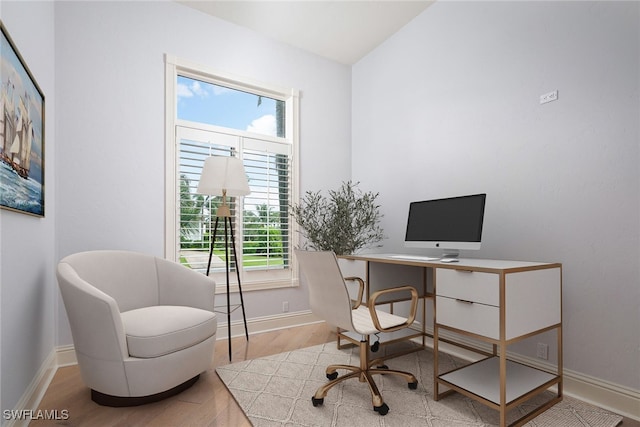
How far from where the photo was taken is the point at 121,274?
97.2 inches

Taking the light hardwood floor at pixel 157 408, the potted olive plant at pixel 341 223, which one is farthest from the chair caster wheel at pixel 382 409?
the potted olive plant at pixel 341 223

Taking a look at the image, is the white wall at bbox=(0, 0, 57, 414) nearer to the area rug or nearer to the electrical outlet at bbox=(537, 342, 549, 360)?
the area rug

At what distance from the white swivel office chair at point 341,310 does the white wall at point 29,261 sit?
1.46 meters

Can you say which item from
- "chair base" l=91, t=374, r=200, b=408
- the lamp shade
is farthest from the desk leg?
the lamp shade

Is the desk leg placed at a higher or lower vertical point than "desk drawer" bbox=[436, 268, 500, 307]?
lower

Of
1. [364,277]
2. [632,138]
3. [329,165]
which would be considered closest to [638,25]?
[632,138]

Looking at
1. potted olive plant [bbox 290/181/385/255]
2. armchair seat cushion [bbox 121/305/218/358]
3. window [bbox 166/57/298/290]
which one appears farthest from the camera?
potted olive plant [bbox 290/181/385/255]

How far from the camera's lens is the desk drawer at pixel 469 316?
69.2 inches

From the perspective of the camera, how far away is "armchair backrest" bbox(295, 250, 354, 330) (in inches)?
74.9

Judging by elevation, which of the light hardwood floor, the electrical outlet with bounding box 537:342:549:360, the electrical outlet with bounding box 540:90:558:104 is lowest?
the light hardwood floor

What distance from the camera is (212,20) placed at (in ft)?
10.9

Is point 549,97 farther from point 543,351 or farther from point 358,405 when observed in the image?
point 358,405

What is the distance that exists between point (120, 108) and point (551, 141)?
129 inches

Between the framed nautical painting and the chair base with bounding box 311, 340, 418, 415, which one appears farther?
the chair base with bounding box 311, 340, 418, 415
